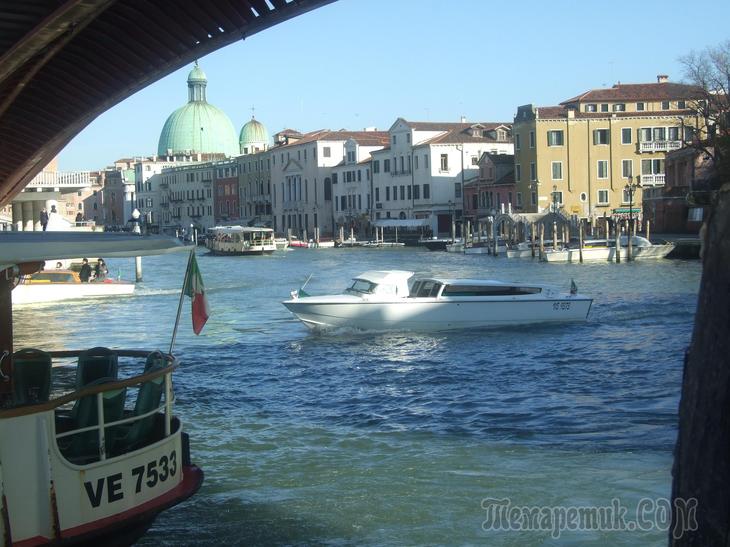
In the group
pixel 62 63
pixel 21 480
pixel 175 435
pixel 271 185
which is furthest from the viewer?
pixel 271 185

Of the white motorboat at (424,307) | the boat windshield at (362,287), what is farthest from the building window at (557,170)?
the boat windshield at (362,287)

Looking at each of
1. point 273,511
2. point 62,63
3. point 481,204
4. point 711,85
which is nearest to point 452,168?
point 481,204

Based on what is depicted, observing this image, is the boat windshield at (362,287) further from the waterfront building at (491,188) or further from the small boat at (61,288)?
the waterfront building at (491,188)

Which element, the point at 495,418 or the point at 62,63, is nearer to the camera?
the point at 495,418

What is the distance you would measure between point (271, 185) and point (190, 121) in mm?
27213

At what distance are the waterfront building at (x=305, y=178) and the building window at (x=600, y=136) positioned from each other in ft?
103

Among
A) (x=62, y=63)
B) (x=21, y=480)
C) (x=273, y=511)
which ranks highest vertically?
(x=62, y=63)

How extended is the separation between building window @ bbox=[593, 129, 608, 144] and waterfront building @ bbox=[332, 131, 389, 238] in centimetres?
2706

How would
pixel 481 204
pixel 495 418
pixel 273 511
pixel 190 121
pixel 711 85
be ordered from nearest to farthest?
pixel 273 511, pixel 495 418, pixel 711 85, pixel 481 204, pixel 190 121

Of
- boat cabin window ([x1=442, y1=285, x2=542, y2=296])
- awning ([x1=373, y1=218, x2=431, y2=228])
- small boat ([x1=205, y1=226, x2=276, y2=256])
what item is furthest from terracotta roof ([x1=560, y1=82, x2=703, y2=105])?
boat cabin window ([x1=442, y1=285, x2=542, y2=296])

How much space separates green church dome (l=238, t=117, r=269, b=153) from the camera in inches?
5015

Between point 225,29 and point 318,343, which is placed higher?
point 225,29

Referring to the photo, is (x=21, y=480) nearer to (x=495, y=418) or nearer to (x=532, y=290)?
(x=495, y=418)

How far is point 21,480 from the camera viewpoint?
6.59m
